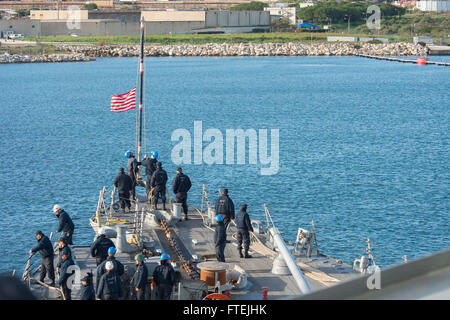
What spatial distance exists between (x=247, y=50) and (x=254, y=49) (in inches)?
64.4

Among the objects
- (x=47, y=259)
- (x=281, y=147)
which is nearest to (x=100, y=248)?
(x=47, y=259)

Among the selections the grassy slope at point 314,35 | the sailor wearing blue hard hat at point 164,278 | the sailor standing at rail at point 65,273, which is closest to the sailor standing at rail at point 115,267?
the sailor wearing blue hard hat at point 164,278

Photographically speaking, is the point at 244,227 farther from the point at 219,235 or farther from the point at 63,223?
the point at 63,223

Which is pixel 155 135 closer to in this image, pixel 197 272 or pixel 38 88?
pixel 197 272

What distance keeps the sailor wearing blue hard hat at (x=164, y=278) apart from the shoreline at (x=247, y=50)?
138271 millimetres

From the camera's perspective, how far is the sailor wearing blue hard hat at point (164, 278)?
12.8m

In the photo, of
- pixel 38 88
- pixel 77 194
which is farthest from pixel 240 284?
pixel 38 88

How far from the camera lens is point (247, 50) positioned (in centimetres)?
15750

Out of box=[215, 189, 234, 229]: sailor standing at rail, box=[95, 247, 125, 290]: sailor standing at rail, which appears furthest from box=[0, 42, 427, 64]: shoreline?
box=[95, 247, 125, 290]: sailor standing at rail

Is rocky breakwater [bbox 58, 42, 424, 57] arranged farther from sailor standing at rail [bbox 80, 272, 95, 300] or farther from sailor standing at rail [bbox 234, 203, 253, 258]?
sailor standing at rail [bbox 80, 272, 95, 300]

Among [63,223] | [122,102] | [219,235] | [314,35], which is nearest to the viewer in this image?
[219,235]

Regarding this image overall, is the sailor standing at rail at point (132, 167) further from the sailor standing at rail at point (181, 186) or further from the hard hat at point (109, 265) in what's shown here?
the hard hat at point (109, 265)

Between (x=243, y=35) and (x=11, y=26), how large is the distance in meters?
55.8

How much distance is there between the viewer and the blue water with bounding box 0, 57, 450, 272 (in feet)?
96.4
